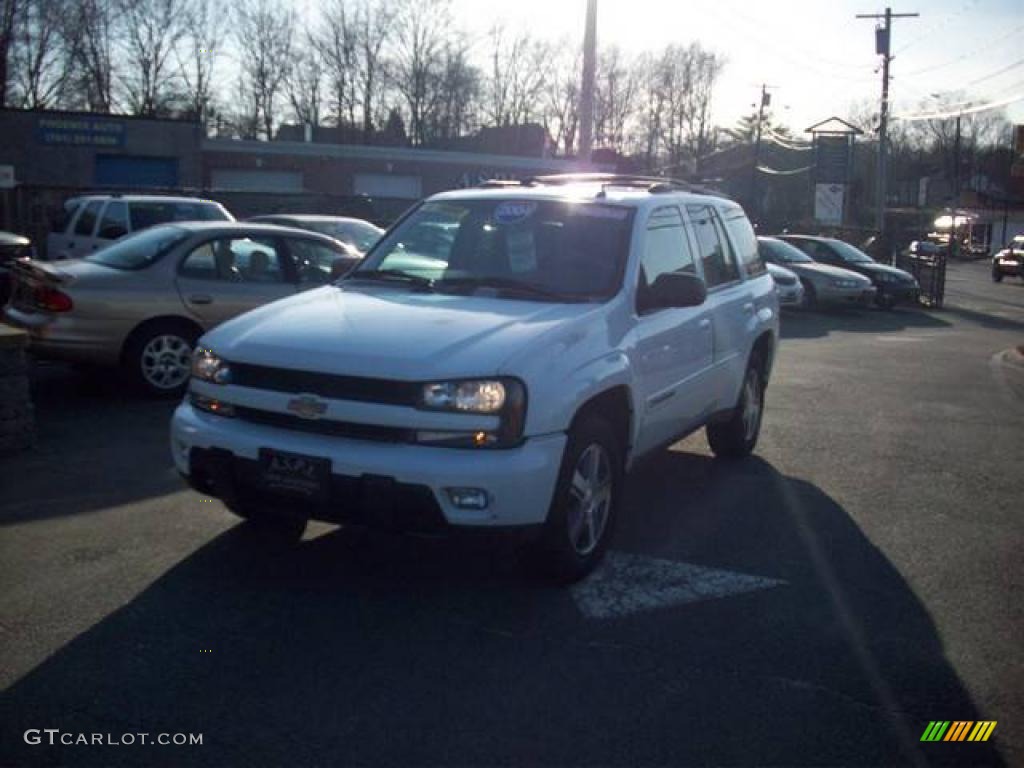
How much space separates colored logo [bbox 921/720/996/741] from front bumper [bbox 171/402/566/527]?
1.69 meters

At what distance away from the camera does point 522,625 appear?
4543mm

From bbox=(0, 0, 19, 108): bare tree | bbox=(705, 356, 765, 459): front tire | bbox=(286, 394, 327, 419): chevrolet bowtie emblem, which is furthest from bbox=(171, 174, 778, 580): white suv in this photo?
bbox=(0, 0, 19, 108): bare tree

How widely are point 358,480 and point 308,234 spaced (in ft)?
20.9

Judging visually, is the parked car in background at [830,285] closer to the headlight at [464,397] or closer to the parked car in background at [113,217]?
the parked car in background at [113,217]

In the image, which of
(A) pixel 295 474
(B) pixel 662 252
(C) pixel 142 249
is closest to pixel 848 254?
(C) pixel 142 249

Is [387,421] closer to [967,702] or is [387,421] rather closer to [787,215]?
[967,702]

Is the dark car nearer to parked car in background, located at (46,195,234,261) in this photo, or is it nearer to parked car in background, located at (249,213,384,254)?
parked car in background, located at (249,213,384,254)

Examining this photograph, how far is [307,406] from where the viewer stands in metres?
4.55

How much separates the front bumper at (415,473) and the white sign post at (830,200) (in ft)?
121

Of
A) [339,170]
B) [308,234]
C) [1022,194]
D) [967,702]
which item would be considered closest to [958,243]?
[1022,194]

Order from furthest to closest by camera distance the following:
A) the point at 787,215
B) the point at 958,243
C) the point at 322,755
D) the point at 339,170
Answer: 1. the point at 958,243
2. the point at 787,215
3. the point at 339,170
4. the point at 322,755

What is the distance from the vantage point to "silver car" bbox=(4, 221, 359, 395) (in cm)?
887

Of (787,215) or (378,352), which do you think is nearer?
(378,352)

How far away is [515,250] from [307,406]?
174cm
